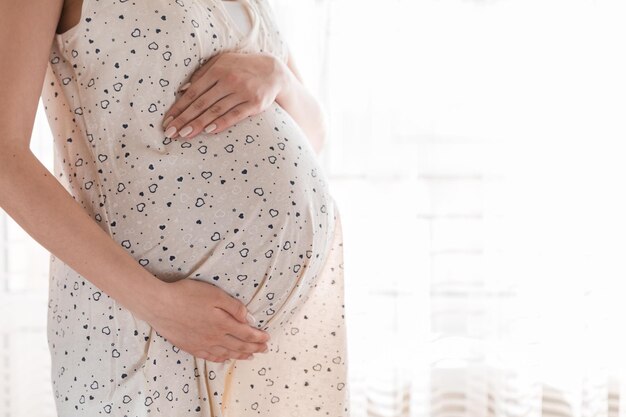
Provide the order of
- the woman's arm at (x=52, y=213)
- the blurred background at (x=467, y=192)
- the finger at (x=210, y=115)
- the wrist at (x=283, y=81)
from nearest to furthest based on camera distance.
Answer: the woman's arm at (x=52, y=213), the finger at (x=210, y=115), the wrist at (x=283, y=81), the blurred background at (x=467, y=192)

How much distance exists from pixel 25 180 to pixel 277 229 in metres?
0.31

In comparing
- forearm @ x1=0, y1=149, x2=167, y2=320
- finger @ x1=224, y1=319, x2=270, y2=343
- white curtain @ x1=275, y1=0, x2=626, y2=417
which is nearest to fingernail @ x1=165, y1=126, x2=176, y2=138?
forearm @ x1=0, y1=149, x2=167, y2=320

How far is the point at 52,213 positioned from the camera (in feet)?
2.71

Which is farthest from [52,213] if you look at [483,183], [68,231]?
[483,183]

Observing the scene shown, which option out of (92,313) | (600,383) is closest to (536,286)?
(600,383)

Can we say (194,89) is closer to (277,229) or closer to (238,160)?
(238,160)

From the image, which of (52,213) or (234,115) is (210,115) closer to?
(234,115)

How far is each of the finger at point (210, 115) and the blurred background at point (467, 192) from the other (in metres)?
→ 0.89

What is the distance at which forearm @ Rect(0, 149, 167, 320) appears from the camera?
0.82 metres

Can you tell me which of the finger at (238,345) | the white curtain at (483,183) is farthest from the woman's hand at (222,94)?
the white curtain at (483,183)

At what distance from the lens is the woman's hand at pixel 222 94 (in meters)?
0.90

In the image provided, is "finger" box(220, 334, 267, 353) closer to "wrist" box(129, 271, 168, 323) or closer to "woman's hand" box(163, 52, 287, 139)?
"wrist" box(129, 271, 168, 323)

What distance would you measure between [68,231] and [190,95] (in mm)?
233

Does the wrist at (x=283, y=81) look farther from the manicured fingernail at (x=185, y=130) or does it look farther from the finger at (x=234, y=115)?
the manicured fingernail at (x=185, y=130)
